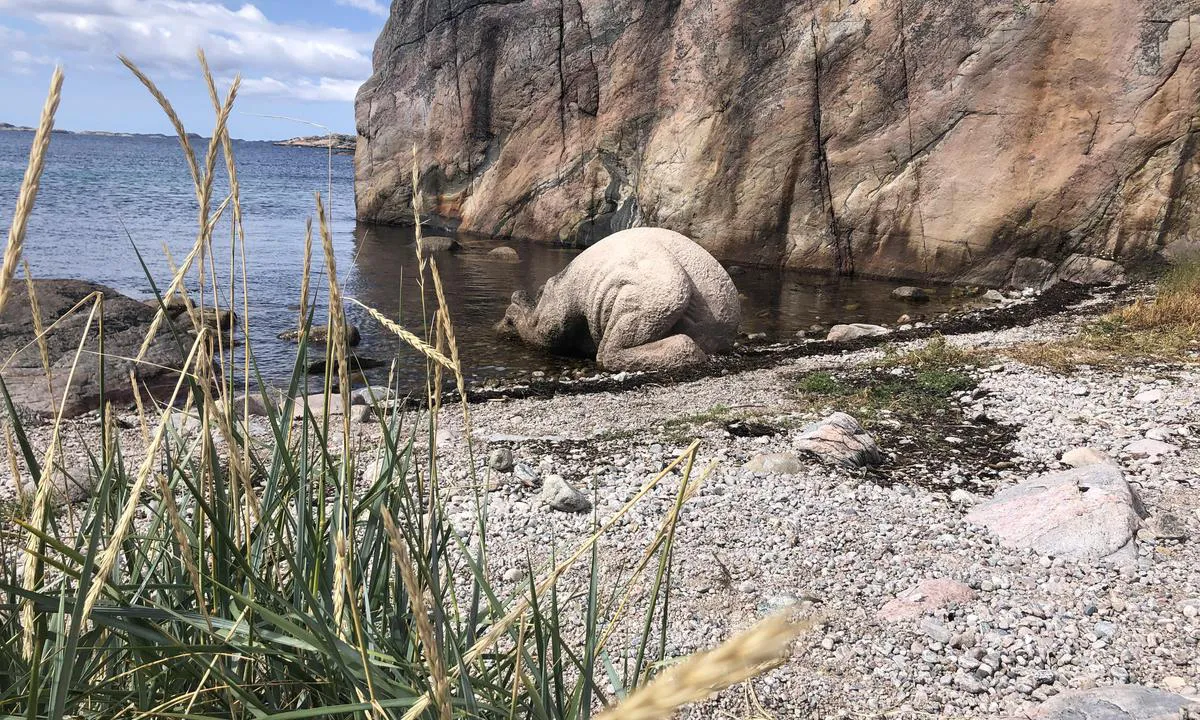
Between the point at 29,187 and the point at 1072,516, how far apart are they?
4501 millimetres

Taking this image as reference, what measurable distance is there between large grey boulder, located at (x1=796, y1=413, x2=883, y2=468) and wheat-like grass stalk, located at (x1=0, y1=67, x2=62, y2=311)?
4945 millimetres

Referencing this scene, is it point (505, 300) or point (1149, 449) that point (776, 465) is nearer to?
point (1149, 449)

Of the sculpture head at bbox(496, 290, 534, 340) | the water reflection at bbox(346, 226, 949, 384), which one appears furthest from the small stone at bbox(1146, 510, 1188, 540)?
the sculpture head at bbox(496, 290, 534, 340)

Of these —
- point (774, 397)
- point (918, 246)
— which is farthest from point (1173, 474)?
point (918, 246)

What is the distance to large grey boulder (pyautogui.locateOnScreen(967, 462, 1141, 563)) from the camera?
4.05m

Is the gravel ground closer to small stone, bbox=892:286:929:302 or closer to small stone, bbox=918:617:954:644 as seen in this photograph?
small stone, bbox=918:617:954:644

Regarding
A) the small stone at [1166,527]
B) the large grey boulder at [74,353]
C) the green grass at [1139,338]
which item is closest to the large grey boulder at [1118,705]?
the small stone at [1166,527]

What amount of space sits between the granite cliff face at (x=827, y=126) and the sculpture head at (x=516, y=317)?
25.7ft

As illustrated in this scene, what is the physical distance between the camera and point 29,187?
2.91 ft

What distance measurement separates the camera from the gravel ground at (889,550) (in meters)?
3.14

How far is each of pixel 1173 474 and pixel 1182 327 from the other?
4.65 meters

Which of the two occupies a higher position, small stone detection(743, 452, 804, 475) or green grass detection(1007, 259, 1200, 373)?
green grass detection(1007, 259, 1200, 373)

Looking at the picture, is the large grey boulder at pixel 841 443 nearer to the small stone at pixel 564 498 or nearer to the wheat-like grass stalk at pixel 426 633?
the small stone at pixel 564 498

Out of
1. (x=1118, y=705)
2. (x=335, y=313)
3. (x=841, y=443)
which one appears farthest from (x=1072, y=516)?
(x=335, y=313)
